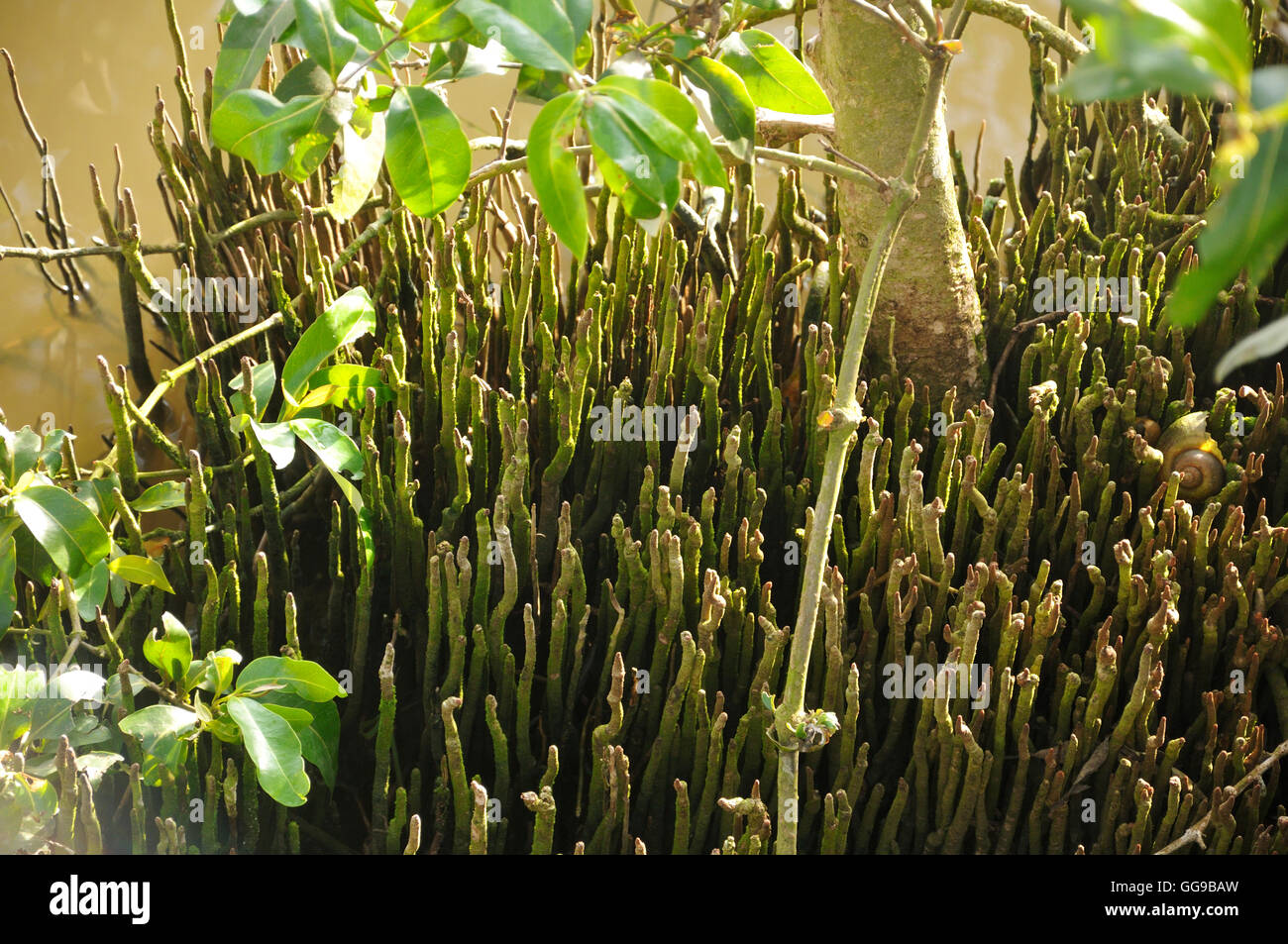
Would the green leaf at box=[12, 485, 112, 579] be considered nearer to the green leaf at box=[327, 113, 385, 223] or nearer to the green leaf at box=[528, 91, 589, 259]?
the green leaf at box=[327, 113, 385, 223]

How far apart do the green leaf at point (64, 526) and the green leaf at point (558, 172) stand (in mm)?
695

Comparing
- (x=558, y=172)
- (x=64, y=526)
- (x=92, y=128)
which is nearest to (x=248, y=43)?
(x=558, y=172)

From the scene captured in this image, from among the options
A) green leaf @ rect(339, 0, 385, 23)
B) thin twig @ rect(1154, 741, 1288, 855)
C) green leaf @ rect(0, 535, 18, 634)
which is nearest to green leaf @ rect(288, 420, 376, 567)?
green leaf @ rect(0, 535, 18, 634)

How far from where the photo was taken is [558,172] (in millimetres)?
602

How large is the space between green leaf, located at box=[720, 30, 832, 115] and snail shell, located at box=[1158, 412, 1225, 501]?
0.73m

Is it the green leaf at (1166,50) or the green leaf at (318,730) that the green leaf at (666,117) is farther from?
the green leaf at (318,730)

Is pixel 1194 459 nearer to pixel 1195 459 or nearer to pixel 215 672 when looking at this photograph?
pixel 1195 459

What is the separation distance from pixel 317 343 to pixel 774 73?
0.61 metres

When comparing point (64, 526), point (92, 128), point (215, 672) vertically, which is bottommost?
point (215, 672)

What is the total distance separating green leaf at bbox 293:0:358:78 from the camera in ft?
2.52

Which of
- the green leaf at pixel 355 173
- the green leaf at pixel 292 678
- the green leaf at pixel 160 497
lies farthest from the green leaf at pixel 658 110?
the green leaf at pixel 160 497

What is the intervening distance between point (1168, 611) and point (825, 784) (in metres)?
0.40

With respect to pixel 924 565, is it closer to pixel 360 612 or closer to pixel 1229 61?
pixel 360 612
